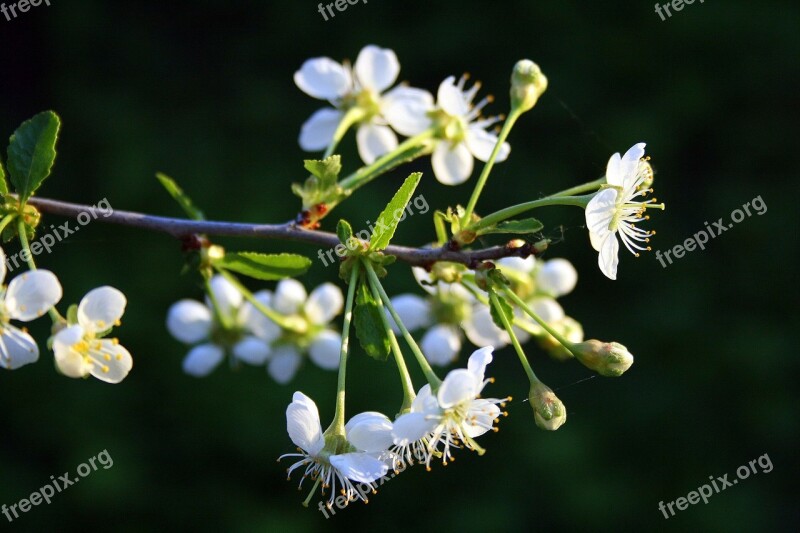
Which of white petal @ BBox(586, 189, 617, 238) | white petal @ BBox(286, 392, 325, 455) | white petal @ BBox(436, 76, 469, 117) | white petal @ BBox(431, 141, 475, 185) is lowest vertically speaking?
white petal @ BBox(286, 392, 325, 455)

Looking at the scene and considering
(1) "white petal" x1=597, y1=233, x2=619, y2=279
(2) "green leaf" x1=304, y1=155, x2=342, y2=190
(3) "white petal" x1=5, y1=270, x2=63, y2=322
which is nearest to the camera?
(3) "white petal" x1=5, y1=270, x2=63, y2=322

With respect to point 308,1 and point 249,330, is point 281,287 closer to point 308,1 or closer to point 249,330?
point 249,330

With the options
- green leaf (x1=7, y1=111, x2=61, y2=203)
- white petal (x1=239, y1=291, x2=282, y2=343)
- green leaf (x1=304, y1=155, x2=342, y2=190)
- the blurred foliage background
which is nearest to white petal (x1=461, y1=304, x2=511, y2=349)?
white petal (x1=239, y1=291, x2=282, y2=343)

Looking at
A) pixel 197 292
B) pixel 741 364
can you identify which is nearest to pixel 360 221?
pixel 197 292

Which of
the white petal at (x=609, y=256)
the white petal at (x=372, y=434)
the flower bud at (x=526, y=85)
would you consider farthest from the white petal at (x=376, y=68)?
the white petal at (x=372, y=434)

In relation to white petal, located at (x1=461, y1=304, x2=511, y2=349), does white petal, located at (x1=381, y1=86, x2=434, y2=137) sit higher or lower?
higher

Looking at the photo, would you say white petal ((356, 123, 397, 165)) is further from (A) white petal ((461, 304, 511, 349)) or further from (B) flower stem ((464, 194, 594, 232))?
(B) flower stem ((464, 194, 594, 232))

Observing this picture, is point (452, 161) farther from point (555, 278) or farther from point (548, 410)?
point (548, 410)
